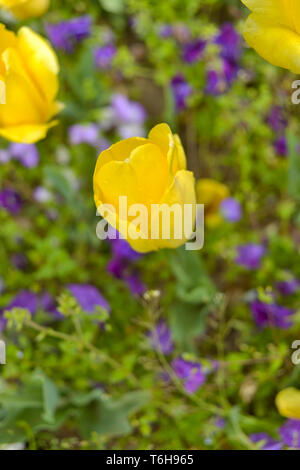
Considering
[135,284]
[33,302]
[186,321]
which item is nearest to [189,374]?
[186,321]

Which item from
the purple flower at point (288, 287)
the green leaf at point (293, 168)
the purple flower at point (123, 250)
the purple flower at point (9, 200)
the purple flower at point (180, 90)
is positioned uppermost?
the purple flower at point (180, 90)

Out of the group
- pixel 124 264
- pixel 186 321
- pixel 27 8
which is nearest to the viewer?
pixel 27 8

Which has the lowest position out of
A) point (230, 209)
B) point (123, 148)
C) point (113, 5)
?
point (123, 148)

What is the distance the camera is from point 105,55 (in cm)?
116

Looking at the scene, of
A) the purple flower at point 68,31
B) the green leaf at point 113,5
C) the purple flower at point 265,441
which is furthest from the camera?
the green leaf at point 113,5

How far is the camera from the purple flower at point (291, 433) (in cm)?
66

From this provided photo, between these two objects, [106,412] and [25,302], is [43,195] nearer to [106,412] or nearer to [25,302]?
[25,302]

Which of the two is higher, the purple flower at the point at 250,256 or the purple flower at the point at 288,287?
the purple flower at the point at 250,256

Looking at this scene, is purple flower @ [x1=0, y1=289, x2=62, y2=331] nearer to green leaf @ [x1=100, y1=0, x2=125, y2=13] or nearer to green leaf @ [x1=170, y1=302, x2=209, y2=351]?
green leaf @ [x1=170, y1=302, x2=209, y2=351]

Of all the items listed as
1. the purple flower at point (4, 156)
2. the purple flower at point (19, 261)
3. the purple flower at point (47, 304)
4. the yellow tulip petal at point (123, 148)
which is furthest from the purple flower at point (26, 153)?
the yellow tulip petal at point (123, 148)

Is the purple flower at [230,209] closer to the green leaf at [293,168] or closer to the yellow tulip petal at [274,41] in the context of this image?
the green leaf at [293,168]

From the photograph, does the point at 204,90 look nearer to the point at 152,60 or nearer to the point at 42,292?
the point at 152,60

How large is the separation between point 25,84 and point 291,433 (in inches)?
20.3

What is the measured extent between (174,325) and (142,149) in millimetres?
408
